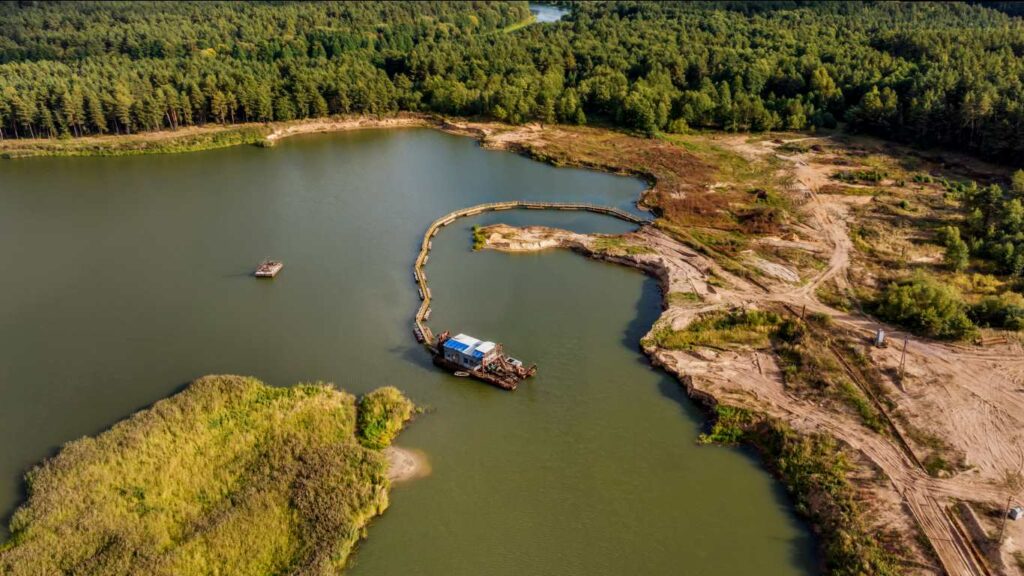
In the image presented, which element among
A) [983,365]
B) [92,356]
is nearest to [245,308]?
[92,356]

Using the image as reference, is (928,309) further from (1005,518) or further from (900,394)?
(1005,518)

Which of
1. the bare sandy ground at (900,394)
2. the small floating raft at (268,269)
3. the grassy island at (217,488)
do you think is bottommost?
the grassy island at (217,488)

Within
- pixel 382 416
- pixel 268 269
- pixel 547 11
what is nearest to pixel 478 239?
pixel 268 269

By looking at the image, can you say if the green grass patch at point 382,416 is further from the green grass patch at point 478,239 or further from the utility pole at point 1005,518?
the utility pole at point 1005,518

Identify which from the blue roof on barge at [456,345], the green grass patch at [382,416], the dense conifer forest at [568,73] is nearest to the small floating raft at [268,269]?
the green grass patch at [382,416]

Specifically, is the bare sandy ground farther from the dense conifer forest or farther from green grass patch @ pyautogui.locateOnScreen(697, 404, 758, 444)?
the dense conifer forest
